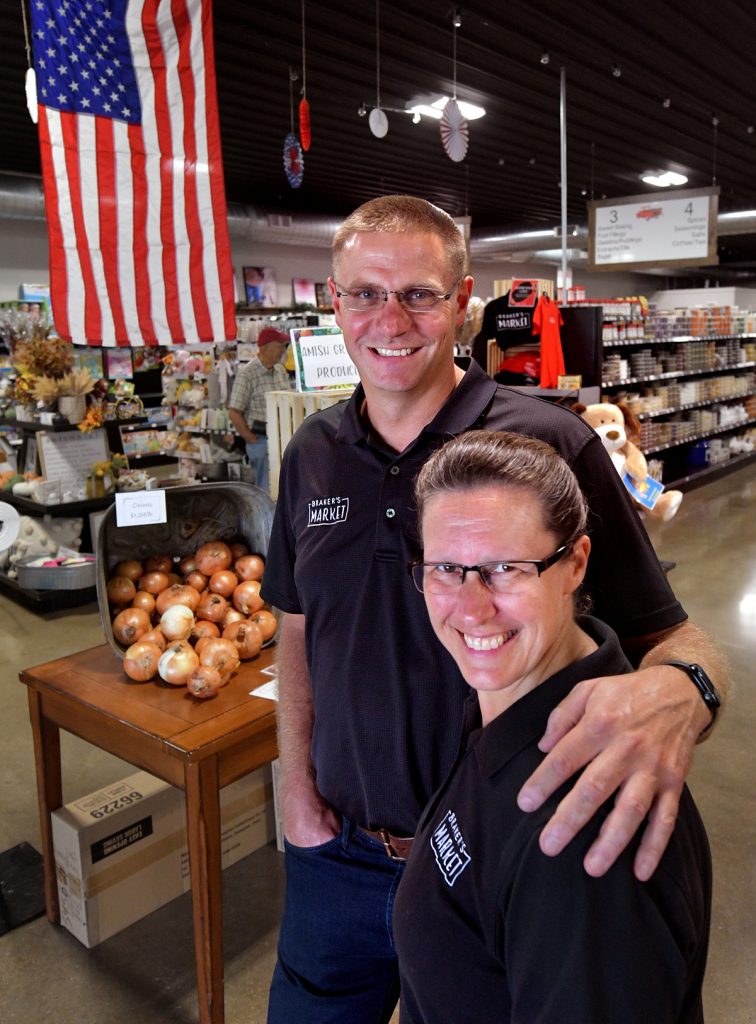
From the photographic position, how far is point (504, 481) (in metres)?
1.05

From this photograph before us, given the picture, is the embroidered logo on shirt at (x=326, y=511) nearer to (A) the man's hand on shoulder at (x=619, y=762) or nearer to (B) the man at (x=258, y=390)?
(A) the man's hand on shoulder at (x=619, y=762)

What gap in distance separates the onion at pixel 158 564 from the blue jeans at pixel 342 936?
3.87ft

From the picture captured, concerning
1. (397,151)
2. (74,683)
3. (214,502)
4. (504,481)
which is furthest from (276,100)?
(504,481)

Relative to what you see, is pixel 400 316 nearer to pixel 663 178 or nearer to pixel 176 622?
pixel 176 622

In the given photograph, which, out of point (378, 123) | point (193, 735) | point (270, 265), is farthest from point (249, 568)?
point (270, 265)

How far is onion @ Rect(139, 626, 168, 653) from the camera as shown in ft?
7.64

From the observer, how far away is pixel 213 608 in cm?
251

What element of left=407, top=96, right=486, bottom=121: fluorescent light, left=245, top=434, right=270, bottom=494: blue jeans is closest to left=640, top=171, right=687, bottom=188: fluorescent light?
left=407, top=96, right=486, bottom=121: fluorescent light

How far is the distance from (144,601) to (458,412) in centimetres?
132

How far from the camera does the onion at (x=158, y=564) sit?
2.57 m

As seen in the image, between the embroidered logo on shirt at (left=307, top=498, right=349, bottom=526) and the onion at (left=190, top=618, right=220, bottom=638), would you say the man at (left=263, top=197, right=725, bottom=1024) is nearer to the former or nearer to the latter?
the embroidered logo on shirt at (left=307, top=498, right=349, bottom=526)

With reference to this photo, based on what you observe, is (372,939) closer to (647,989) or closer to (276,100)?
(647,989)

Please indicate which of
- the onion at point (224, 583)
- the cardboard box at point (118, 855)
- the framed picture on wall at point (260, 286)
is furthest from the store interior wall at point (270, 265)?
the cardboard box at point (118, 855)

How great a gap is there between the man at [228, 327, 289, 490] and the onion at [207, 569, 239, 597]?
16.8 ft
